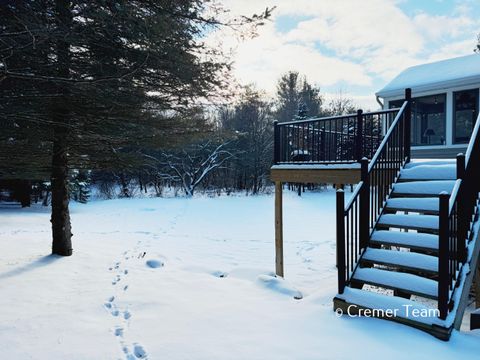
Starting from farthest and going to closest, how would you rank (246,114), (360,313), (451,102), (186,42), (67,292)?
(246,114) < (451,102) < (186,42) < (67,292) < (360,313)

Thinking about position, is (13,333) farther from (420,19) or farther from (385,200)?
(420,19)

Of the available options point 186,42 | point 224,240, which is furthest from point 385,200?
point 224,240

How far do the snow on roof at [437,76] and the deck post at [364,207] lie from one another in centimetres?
606

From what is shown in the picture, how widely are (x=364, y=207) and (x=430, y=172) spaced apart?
4.15 ft

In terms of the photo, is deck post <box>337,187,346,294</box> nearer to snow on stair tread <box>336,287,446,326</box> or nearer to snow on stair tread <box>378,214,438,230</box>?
snow on stair tread <box>336,287,446,326</box>

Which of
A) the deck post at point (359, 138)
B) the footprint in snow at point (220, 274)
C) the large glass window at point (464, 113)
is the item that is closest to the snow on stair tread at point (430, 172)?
the deck post at point (359, 138)

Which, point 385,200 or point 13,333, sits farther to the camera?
point 385,200

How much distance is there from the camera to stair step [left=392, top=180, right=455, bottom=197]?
450 cm

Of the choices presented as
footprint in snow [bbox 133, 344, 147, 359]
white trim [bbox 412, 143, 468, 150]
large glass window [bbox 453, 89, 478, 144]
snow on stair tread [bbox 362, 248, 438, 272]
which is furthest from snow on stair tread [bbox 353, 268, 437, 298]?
large glass window [bbox 453, 89, 478, 144]

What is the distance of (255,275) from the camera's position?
6.01 m

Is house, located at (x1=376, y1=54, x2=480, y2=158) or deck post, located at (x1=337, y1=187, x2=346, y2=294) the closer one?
deck post, located at (x1=337, y1=187, x2=346, y2=294)

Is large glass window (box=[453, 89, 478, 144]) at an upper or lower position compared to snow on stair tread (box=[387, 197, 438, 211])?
upper

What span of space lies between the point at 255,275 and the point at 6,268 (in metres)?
3.93

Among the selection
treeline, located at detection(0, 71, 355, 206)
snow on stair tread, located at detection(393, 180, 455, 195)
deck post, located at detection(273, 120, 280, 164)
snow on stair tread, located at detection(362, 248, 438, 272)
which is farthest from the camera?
treeline, located at detection(0, 71, 355, 206)
